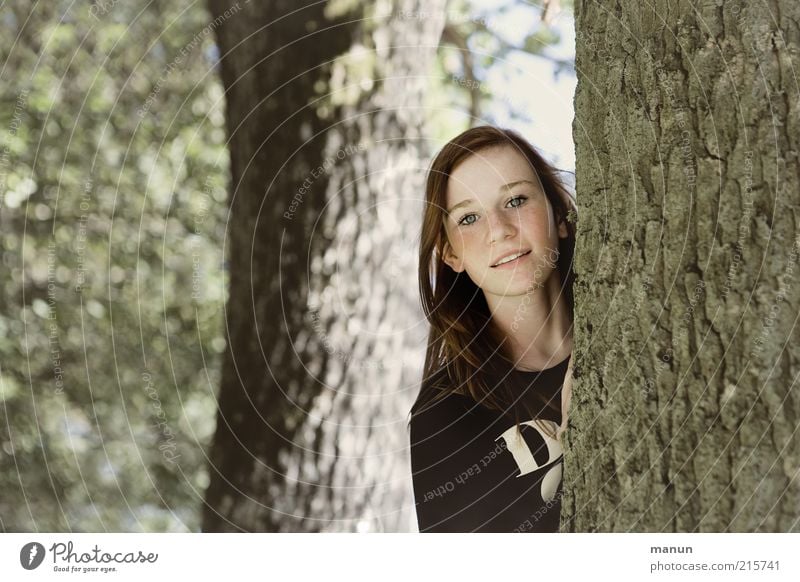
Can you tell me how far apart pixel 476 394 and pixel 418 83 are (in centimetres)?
73

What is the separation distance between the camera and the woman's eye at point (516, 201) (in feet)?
4.64

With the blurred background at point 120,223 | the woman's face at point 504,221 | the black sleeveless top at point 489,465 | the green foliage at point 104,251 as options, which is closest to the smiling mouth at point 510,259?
the woman's face at point 504,221

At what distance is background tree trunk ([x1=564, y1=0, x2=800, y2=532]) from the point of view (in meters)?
0.94

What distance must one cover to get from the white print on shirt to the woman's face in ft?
0.90

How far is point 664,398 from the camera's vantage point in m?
0.98

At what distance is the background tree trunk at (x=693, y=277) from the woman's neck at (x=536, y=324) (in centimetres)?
35

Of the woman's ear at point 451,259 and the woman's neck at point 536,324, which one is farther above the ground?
the woman's ear at point 451,259

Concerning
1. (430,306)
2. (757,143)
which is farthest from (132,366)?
(757,143)

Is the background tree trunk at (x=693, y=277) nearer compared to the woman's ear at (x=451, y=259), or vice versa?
the background tree trunk at (x=693, y=277)

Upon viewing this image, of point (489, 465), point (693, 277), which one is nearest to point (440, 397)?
point (489, 465)


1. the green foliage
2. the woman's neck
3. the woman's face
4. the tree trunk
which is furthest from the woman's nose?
the green foliage

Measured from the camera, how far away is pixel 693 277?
38.4 inches

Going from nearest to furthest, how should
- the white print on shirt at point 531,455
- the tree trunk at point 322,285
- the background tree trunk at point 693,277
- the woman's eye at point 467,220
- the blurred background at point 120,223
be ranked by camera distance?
the background tree trunk at point 693,277, the white print on shirt at point 531,455, the woman's eye at point 467,220, the tree trunk at point 322,285, the blurred background at point 120,223

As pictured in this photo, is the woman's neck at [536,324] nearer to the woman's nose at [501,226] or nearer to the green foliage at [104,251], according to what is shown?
the woman's nose at [501,226]
